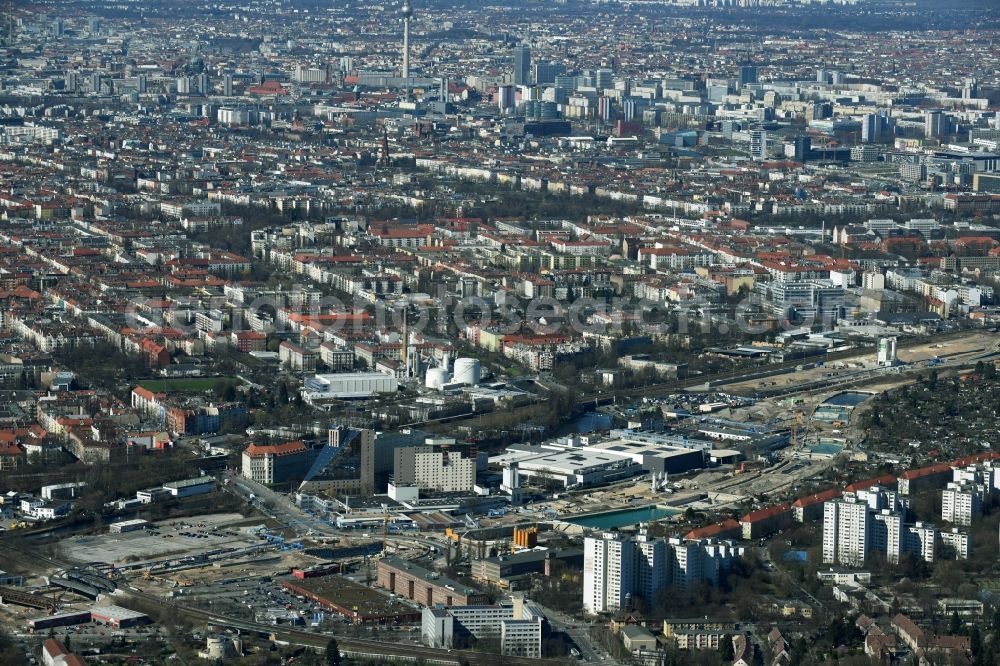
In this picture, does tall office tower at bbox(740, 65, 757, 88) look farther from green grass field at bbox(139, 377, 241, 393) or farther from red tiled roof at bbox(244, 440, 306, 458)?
red tiled roof at bbox(244, 440, 306, 458)

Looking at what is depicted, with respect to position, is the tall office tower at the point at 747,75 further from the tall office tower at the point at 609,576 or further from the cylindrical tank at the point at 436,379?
the tall office tower at the point at 609,576

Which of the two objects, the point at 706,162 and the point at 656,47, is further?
the point at 656,47

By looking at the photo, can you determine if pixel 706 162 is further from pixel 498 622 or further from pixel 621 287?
pixel 498 622

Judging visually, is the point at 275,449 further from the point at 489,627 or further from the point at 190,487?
the point at 489,627

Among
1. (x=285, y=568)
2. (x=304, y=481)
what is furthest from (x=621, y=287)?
(x=285, y=568)

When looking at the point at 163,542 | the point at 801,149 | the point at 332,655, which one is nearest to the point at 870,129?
the point at 801,149

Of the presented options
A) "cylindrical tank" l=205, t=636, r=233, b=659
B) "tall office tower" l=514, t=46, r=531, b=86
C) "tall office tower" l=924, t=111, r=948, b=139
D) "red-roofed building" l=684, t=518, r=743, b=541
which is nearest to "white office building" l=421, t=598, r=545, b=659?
"cylindrical tank" l=205, t=636, r=233, b=659

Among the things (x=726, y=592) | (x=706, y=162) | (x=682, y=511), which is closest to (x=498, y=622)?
(x=726, y=592)

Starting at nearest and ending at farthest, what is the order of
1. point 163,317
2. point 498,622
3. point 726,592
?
point 498,622
point 726,592
point 163,317

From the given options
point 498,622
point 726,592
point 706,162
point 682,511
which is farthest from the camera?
point 706,162
